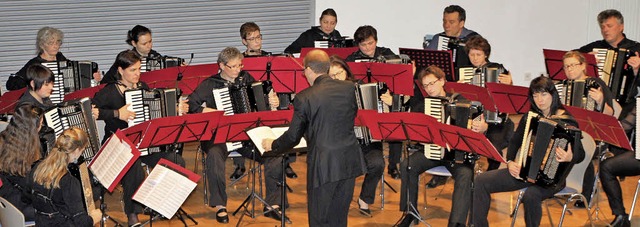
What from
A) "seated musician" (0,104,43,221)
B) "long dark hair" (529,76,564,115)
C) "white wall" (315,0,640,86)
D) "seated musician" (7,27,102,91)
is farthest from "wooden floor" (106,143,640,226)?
"white wall" (315,0,640,86)

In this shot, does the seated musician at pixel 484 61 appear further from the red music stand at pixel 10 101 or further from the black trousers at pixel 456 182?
the red music stand at pixel 10 101

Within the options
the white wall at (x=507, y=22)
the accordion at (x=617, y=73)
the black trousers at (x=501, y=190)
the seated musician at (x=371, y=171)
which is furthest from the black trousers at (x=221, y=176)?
the white wall at (x=507, y=22)

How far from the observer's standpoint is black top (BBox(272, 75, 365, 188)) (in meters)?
6.84

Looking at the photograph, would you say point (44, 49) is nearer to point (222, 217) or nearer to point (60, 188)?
point (222, 217)

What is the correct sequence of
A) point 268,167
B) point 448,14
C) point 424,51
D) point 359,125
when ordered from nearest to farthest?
point 359,125, point 268,167, point 424,51, point 448,14

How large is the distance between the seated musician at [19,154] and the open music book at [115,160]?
459 millimetres

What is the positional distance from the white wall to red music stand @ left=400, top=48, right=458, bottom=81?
271cm

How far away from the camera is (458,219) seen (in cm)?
797

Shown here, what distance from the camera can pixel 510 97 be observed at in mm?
8633

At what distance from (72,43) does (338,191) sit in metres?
5.92

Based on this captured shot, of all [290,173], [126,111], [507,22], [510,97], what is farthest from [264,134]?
[507,22]

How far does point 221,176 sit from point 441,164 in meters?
2.05

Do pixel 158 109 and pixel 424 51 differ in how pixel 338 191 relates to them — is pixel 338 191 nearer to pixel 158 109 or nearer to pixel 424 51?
pixel 158 109

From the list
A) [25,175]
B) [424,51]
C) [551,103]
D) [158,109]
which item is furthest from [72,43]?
[551,103]
